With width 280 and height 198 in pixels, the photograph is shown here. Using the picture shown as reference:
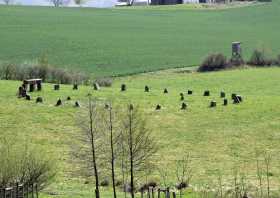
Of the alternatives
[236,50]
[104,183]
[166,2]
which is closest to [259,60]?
[236,50]

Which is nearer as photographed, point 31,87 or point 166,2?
point 31,87

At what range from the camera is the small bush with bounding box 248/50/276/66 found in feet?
277

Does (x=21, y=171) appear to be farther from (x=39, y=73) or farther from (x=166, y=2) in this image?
(x=166, y=2)

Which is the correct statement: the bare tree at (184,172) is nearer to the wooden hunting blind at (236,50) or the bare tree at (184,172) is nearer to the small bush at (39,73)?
the small bush at (39,73)

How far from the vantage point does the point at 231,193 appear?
27.6 metres

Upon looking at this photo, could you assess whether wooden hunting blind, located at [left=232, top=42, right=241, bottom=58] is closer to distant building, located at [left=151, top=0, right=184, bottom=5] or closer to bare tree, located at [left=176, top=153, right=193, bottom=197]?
bare tree, located at [left=176, top=153, right=193, bottom=197]

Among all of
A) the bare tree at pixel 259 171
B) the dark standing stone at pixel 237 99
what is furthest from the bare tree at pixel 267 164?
the dark standing stone at pixel 237 99

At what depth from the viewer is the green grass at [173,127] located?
36312 mm

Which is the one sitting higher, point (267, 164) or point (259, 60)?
point (259, 60)

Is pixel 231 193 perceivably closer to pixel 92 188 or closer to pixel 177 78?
pixel 92 188

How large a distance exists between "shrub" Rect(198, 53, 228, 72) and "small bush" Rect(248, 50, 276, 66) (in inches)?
139

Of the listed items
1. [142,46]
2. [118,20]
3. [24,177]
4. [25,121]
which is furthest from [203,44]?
[24,177]

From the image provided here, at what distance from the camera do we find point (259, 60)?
3334 inches

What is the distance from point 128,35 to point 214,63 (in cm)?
2398
